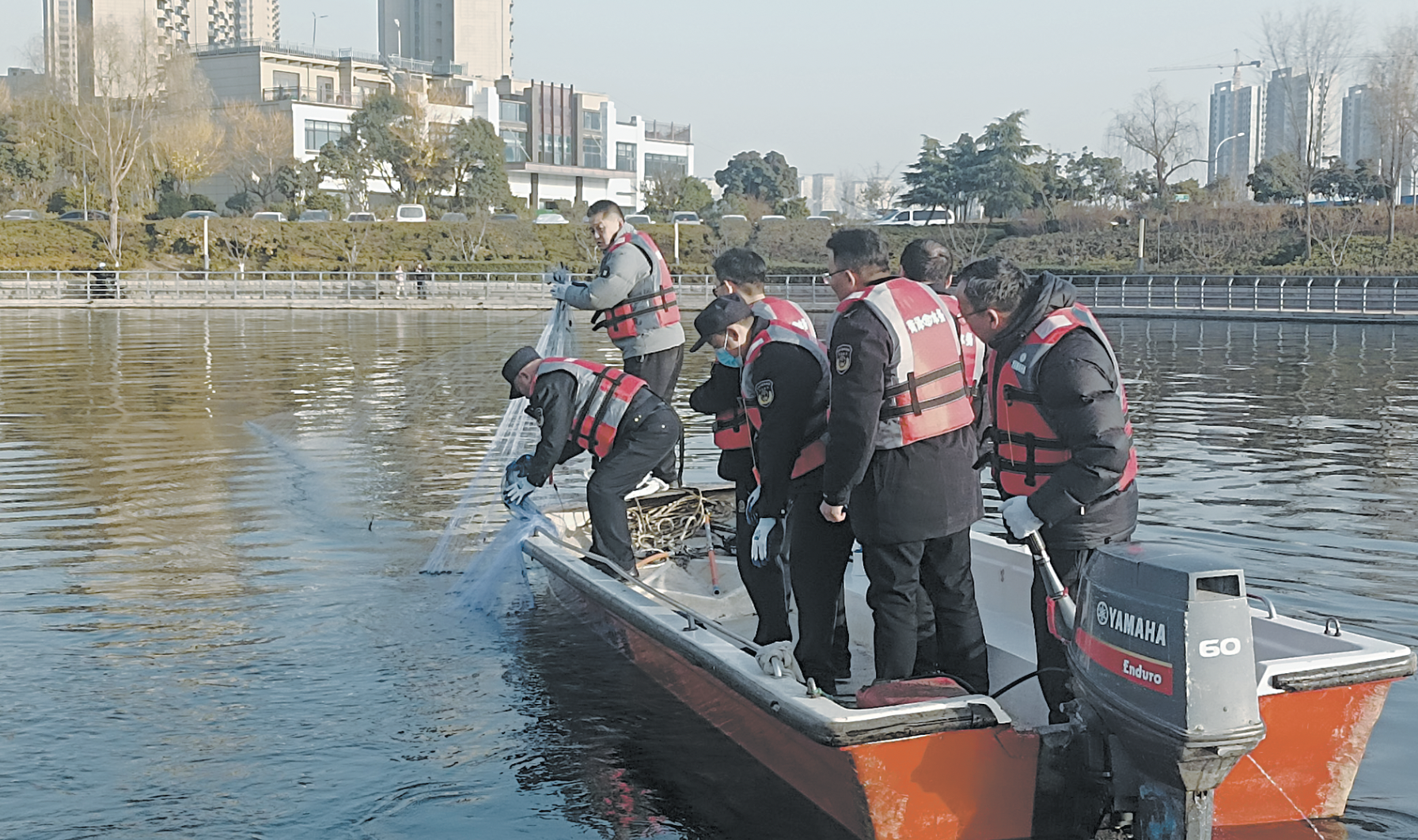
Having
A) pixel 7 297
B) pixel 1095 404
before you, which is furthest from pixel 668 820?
pixel 7 297

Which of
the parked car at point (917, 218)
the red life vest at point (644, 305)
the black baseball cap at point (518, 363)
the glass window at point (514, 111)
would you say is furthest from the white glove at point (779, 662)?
the glass window at point (514, 111)

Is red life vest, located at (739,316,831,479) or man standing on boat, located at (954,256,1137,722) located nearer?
man standing on boat, located at (954,256,1137,722)

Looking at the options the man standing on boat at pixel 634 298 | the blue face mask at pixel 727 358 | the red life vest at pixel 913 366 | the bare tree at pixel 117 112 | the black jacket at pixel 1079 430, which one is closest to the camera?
the black jacket at pixel 1079 430

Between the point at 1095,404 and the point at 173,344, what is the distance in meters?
25.9

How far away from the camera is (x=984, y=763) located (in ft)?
14.2

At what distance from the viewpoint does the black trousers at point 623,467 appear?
22.9 feet

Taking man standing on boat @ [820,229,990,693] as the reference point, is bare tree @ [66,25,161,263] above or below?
above

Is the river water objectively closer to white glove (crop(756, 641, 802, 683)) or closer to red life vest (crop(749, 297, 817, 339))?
white glove (crop(756, 641, 802, 683))

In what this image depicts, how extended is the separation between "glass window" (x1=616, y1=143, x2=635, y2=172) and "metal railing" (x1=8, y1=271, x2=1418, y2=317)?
50.8 m

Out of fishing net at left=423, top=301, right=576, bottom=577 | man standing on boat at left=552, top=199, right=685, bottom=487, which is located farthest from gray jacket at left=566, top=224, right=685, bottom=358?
fishing net at left=423, top=301, right=576, bottom=577

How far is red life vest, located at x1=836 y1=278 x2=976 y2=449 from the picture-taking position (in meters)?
4.79

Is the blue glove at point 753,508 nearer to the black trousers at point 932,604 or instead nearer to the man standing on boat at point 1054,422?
the black trousers at point 932,604

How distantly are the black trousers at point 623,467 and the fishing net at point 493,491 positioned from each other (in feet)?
2.93

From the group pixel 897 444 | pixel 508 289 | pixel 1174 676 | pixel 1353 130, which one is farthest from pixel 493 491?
pixel 1353 130
